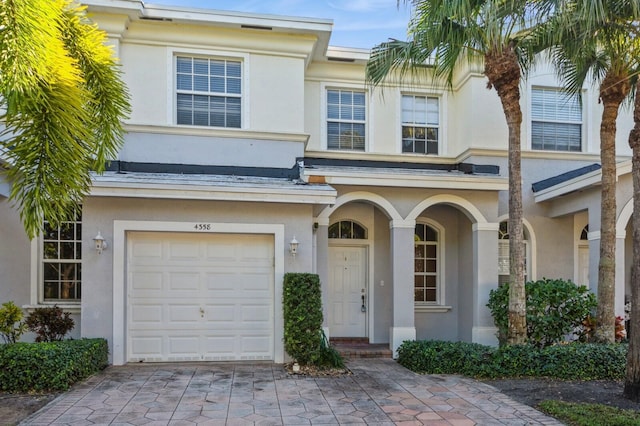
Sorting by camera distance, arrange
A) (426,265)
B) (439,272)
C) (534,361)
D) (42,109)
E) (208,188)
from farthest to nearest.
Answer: (426,265) < (439,272) < (208,188) < (534,361) < (42,109)

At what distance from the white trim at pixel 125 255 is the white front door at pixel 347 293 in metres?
2.63

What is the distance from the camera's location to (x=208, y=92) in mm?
11430

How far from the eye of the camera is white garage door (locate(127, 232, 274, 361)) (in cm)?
951

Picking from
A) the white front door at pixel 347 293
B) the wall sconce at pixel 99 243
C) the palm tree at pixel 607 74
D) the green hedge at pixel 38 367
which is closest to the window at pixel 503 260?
the palm tree at pixel 607 74

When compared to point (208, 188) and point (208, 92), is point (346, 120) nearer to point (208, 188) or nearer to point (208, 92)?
point (208, 92)

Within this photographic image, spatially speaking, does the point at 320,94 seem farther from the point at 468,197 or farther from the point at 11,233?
the point at 11,233

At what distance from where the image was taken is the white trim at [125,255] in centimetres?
920

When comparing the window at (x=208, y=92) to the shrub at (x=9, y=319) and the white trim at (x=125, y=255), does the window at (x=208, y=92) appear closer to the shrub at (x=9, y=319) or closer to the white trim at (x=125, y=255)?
the white trim at (x=125, y=255)

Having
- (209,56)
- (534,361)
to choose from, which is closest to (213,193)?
(209,56)

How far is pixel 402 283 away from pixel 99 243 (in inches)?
238

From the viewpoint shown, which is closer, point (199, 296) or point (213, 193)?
point (213, 193)

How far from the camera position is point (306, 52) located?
38.5ft

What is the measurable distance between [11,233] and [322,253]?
6.42 meters

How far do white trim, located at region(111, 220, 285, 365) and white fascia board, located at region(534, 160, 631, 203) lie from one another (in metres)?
6.36
